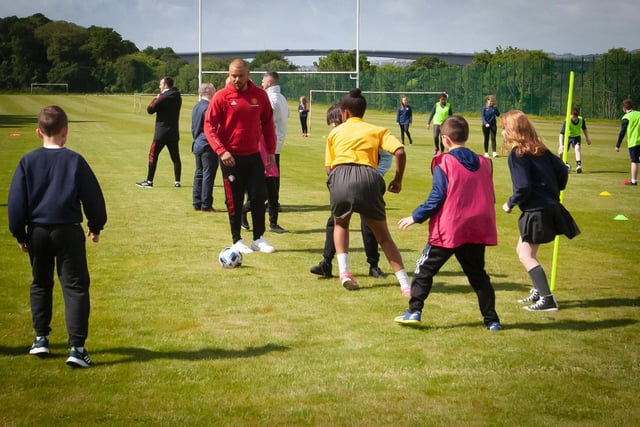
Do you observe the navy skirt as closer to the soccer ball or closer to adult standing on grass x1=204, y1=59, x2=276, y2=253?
the soccer ball

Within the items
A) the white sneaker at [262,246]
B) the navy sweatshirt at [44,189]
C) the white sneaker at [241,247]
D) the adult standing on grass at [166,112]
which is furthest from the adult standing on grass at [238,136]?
the adult standing on grass at [166,112]

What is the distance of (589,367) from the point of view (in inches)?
226

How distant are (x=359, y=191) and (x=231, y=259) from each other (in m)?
2.21

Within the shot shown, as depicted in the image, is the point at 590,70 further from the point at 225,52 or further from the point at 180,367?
the point at 225,52

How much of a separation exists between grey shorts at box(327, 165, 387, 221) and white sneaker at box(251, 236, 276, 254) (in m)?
2.56

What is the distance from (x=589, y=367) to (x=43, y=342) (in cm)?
403

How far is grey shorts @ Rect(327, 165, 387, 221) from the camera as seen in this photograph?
7559mm

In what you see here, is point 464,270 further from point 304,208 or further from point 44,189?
A: point 304,208

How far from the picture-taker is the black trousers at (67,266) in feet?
18.4

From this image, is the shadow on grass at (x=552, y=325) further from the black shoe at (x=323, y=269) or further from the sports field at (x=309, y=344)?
the black shoe at (x=323, y=269)

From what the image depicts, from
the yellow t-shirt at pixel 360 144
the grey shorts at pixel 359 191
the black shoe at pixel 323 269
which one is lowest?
the black shoe at pixel 323 269

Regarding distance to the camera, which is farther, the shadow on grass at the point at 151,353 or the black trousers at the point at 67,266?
the shadow on grass at the point at 151,353

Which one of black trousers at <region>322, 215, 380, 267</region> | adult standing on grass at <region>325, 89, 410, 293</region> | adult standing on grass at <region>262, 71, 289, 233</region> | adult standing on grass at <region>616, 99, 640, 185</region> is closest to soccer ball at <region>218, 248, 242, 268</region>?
black trousers at <region>322, 215, 380, 267</region>

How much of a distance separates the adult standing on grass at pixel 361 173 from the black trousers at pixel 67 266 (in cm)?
276
